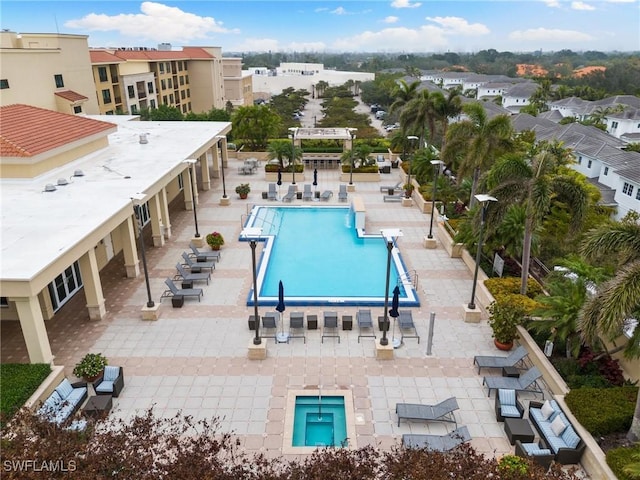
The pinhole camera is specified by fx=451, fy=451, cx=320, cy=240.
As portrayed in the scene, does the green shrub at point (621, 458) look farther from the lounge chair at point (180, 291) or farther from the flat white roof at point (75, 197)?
the flat white roof at point (75, 197)

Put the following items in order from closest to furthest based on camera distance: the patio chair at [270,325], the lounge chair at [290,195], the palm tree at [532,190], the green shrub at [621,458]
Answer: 1. the green shrub at [621,458]
2. the palm tree at [532,190]
3. the patio chair at [270,325]
4. the lounge chair at [290,195]

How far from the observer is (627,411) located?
10.8 metres

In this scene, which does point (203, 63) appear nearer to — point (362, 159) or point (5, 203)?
point (362, 159)

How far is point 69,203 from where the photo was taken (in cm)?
1692

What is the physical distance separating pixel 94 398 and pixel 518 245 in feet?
49.7

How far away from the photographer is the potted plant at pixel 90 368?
1255 centimetres

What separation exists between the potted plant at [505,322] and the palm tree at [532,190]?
2105mm

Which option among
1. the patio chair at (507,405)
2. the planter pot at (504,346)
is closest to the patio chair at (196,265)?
the planter pot at (504,346)

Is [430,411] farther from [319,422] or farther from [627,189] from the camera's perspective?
[627,189]

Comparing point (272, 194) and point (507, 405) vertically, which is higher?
point (272, 194)

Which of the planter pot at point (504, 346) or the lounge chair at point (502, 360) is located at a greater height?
the lounge chair at point (502, 360)

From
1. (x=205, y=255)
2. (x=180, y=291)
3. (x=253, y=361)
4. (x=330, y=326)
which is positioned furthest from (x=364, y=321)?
(x=205, y=255)

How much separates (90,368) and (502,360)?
1193 cm

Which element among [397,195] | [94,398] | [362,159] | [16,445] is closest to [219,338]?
[94,398]
